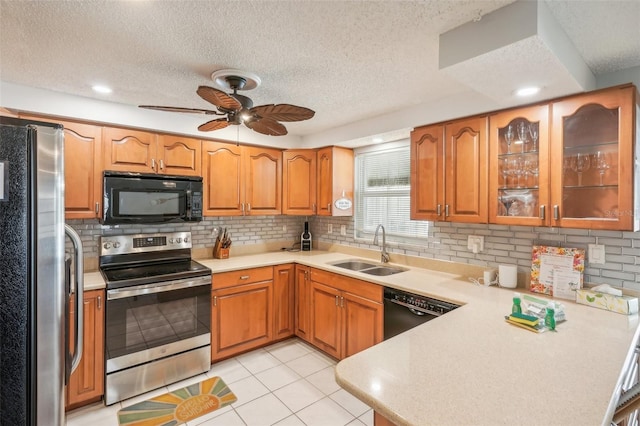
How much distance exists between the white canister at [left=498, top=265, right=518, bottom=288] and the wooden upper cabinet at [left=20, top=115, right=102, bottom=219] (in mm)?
3079

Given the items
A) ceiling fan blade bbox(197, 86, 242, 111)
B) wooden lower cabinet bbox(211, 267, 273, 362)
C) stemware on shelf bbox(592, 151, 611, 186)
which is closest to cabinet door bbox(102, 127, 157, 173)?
wooden lower cabinet bbox(211, 267, 273, 362)

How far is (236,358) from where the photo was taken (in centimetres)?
299

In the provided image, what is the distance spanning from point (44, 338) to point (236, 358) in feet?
7.15

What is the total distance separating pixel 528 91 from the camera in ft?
5.90

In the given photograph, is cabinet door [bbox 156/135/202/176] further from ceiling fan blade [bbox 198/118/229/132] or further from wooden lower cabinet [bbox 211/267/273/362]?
wooden lower cabinet [bbox 211/267/273/362]

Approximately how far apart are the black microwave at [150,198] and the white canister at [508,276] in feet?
8.33

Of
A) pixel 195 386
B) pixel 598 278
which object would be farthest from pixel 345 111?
pixel 195 386

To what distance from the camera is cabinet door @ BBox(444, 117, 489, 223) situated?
2.23 meters

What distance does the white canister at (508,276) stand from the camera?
2.27m

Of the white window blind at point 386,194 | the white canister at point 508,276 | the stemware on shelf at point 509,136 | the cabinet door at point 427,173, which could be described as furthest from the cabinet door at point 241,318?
the stemware on shelf at point 509,136

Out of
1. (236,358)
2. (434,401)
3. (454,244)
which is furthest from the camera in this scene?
(236,358)

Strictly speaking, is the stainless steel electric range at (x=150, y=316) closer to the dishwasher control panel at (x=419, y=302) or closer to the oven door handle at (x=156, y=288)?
the oven door handle at (x=156, y=288)

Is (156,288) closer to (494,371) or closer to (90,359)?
(90,359)

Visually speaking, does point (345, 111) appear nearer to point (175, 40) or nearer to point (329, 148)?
point (329, 148)
